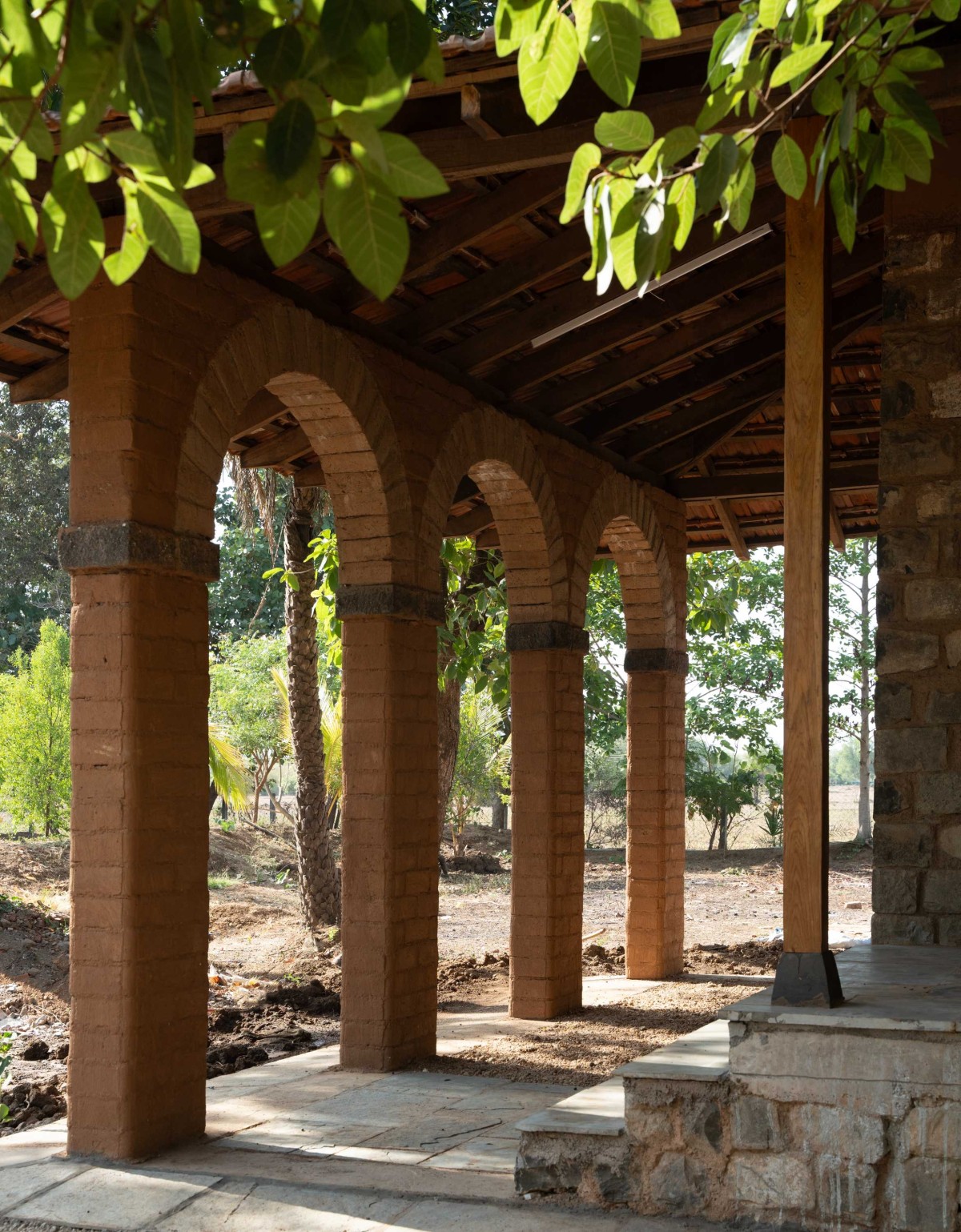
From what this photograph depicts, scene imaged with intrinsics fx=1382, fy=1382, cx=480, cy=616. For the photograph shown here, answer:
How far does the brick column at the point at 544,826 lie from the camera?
29.0 ft

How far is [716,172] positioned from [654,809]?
893 centimetres

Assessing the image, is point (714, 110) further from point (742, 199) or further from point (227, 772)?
point (227, 772)

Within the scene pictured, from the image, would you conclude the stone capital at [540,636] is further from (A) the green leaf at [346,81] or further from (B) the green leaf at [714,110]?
(A) the green leaf at [346,81]

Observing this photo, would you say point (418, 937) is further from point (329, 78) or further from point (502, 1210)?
point (329, 78)

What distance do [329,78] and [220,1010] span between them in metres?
7.96

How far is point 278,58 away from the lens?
182 cm

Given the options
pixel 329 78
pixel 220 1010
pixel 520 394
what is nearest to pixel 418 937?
pixel 220 1010

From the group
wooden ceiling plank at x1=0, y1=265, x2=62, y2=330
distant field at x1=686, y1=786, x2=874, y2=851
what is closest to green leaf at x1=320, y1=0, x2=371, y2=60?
wooden ceiling plank at x1=0, y1=265, x2=62, y2=330

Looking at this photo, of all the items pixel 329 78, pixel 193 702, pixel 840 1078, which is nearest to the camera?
pixel 329 78

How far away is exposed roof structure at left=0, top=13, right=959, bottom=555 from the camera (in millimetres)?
5047

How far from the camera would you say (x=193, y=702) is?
18.6 ft

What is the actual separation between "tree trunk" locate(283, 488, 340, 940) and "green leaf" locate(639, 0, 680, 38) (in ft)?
31.7

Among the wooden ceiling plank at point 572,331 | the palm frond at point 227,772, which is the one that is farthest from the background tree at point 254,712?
the wooden ceiling plank at point 572,331

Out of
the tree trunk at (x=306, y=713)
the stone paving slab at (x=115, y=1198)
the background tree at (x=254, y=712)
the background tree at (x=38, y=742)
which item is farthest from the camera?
the background tree at (x=254, y=712)
